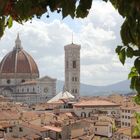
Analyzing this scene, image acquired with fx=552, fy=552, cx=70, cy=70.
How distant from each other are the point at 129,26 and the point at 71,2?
0.80 feet

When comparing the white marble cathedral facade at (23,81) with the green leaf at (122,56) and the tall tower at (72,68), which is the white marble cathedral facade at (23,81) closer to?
the tall tower at (72,68)

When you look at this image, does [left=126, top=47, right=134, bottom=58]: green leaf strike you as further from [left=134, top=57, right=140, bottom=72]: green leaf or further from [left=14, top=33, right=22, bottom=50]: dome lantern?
[left=14, top=33, right=22, bottom=50]: dome lantern

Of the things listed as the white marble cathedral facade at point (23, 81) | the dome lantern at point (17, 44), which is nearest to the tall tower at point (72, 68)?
the white marble cathedral facade at point (23, 81)

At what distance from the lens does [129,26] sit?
207 centimetres

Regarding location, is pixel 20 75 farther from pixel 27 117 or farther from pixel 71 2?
pixel 71 2

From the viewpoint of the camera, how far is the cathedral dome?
9019 centimetres

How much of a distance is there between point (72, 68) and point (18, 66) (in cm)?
1013

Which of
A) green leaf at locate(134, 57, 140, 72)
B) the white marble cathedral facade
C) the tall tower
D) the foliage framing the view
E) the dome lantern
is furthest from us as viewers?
the dome lantern

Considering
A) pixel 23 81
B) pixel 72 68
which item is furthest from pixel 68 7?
pixel 23 81

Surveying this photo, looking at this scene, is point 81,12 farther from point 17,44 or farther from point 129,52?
point 17,44

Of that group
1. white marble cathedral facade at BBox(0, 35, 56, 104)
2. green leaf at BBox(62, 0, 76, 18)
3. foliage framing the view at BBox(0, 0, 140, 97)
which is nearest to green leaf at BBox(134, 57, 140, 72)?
foliage framing the view at BBox(0, 0, 140, 97)

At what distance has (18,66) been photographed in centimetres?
9125

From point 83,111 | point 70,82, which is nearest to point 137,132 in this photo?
point 83,111

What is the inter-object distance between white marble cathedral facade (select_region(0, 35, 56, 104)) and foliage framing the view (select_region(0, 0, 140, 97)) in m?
82.2
